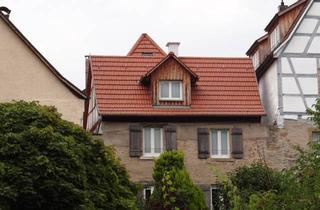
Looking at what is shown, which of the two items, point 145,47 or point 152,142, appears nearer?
point 152,142

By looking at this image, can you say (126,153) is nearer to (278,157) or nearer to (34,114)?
(278,157)

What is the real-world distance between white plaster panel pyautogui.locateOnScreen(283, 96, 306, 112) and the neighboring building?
29.6 ft

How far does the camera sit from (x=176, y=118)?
3916cm

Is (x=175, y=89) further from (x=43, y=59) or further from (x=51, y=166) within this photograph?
(x=51, y=166)

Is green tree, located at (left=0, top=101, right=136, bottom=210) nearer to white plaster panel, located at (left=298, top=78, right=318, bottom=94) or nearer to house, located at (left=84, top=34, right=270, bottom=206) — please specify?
house, located at (left=84, top=34, right=270, bottom=206)

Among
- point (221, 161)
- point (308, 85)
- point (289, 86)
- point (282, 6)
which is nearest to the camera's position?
point (221, 161)

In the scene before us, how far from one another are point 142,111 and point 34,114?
12.7 meters

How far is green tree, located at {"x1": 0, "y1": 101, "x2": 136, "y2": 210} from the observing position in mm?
24156

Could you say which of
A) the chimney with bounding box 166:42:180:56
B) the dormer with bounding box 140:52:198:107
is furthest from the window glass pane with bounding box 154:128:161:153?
the chimney with bounding box 166:42:180:56

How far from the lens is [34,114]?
26562 mm

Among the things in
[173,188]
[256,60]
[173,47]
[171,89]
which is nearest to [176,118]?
[171,89]

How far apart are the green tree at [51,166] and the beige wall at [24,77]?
8.48 m

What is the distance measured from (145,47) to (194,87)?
5543 millimetres

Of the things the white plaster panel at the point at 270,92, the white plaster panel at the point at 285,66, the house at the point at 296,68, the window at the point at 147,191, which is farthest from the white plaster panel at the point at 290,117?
the window at the point at 147,191
